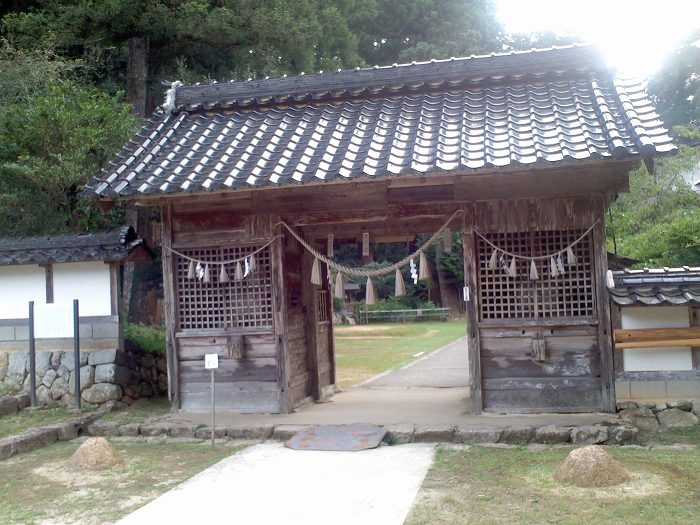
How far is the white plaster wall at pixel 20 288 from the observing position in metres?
11.1

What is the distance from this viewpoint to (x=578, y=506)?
553 cm

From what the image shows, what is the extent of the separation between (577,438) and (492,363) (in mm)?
1816

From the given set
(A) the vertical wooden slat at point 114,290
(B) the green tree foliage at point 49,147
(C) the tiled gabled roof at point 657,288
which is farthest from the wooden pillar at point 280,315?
(B) the green tree foliage at point 49,147

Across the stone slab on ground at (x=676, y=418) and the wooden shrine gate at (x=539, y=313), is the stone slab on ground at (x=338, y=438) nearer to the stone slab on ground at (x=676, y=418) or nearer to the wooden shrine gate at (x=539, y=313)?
the wooden shrine gate at (x=539, y=313)

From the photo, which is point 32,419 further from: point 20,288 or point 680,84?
point 680,84

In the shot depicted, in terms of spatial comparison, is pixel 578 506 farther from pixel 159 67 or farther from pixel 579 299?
pixel 159 67

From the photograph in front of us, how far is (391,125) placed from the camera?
32.8 feet

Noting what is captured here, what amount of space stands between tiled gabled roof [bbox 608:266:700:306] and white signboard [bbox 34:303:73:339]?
8.07 meters

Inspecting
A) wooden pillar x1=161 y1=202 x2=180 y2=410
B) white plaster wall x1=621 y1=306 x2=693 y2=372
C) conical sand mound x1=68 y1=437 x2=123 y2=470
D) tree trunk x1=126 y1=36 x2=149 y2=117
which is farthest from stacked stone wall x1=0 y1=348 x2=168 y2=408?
tree trunk x1=126 y1=36 x2=149 y2=117

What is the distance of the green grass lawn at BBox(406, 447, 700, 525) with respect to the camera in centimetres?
532

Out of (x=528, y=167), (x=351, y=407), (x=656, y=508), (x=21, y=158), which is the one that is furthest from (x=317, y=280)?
(x=21, y=158)

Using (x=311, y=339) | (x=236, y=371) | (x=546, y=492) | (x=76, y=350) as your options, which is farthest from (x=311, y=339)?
(x=546, y=492)

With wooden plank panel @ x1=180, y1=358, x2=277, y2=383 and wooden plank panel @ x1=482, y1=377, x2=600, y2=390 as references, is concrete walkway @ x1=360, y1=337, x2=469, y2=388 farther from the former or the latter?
wooden plank panel @ x1=180, y1=358, x2=277, y2=383

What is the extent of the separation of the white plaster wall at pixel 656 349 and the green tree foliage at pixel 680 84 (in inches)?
1191
